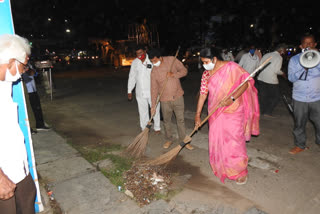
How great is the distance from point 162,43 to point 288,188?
20141mm

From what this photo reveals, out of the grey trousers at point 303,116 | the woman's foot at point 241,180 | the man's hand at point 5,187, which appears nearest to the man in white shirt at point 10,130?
the man's hand at point 5,187

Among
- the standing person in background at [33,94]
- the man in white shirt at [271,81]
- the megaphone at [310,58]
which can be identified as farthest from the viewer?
the man in white shirt at [271,81]

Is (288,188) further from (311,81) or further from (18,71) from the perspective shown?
(18,71)

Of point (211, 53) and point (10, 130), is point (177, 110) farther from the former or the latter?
point (10, 130)

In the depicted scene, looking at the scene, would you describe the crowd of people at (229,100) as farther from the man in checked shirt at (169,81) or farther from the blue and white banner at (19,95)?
the blue and white banner at (19,95)

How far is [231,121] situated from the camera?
3.06 metres

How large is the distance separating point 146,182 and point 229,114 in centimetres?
146

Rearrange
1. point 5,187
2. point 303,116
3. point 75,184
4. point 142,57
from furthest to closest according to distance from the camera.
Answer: point 142,57 < point 303,116 < point 75,184 < point 5,187

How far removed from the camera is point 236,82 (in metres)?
2.97

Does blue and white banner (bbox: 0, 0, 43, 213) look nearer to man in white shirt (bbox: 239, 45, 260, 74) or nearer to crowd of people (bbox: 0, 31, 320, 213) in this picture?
crowd of people (bbox: 0, 31, 320, 213)

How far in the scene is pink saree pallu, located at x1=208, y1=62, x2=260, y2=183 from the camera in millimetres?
2998

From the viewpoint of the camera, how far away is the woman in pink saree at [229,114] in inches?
118

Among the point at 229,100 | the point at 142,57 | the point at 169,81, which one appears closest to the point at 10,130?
the point at 229,100

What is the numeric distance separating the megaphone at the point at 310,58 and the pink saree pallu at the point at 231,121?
1.07 meters
